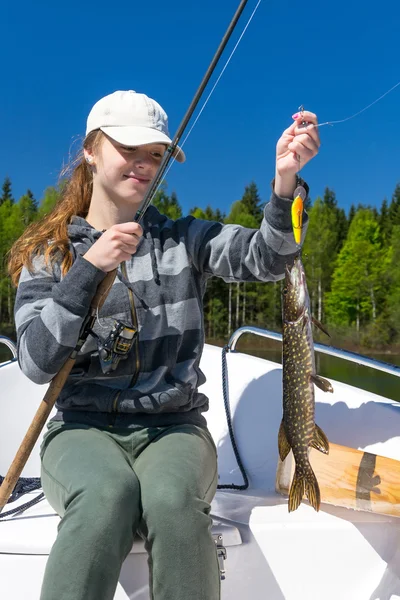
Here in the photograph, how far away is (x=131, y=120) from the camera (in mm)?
2750

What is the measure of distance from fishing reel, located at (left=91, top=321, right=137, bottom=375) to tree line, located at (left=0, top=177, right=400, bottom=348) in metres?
48.3

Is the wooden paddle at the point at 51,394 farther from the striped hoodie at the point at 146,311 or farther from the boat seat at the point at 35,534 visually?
the boat seat at the point at 35,534

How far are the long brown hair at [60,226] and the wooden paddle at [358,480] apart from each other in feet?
4.69

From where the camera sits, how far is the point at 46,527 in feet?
8.48

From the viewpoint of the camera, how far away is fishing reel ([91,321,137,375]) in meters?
2.48

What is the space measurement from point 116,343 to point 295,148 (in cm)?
98

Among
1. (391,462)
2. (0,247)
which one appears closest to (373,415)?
(391,462)

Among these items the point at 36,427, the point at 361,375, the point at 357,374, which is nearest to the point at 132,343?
the point at 36,427

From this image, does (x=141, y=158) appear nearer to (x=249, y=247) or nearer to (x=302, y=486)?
(x=249, y=247)

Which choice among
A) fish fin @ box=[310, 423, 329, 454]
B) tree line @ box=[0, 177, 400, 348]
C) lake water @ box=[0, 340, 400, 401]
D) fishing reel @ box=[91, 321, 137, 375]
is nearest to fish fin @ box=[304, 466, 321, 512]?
fish fin @ box=[310, 423, 329, 454]

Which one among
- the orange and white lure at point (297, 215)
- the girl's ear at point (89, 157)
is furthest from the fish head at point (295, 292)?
the girl's ear at point (89, 157)

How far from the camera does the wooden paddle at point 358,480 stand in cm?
267

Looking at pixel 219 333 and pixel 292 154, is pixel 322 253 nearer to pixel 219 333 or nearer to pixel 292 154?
pixel 219 333

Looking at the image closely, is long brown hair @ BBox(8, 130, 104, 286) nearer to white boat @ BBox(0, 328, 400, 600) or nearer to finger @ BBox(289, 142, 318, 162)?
finger @ BBox(289, 142, 318, 162)
